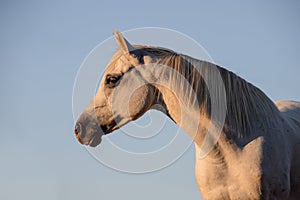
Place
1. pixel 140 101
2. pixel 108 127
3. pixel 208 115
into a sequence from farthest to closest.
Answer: pixel 108 127 → pixel 140 101 → pixel 208 115

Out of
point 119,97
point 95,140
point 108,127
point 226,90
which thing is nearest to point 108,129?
point 108,127

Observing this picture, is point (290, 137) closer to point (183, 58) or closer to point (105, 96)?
point (183, 58)

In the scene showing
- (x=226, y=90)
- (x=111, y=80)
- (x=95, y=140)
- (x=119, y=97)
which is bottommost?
(x=226, y=90)

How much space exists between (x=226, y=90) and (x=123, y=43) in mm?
1193

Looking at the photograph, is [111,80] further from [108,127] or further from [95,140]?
[95,140]

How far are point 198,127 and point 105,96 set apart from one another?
106cm

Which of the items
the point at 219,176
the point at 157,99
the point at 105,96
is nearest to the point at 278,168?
the point at 219,176

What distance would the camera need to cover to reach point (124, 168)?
5824mm

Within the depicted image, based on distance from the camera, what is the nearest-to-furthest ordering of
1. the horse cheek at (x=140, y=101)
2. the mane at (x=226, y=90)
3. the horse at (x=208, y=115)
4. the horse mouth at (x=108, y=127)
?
the horse at (x=208, y=115)
the mane at (x=226, y=90)
the horse cheek at (x=140, y=101)
the horse mouth at (x=108, y=127)

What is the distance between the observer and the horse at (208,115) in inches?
206

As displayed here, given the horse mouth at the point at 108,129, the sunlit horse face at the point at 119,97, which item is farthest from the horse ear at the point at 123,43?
the horse mouth at the point at 108,129

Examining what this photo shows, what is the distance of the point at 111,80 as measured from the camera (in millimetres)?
5543

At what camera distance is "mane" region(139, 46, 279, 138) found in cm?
534

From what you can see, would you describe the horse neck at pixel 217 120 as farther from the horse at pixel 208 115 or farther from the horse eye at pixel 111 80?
the horse eye at pixel 111 80
